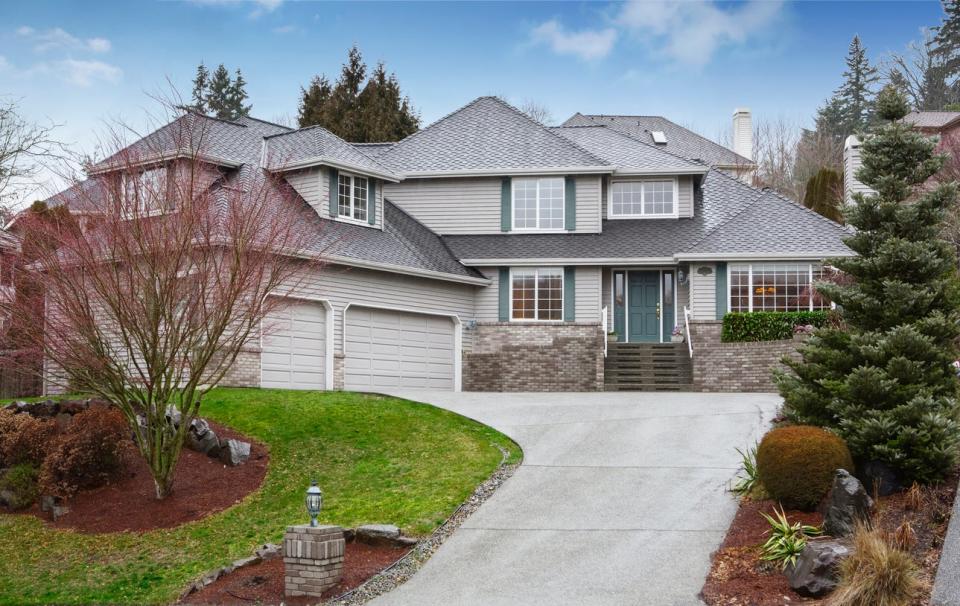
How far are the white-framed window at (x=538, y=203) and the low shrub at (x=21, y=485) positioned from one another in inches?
606

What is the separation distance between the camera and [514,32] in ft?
78.7

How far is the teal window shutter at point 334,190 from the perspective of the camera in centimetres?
2408

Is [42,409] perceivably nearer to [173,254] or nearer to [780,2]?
[173,254]

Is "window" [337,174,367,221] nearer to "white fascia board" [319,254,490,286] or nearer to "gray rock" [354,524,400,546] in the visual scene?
"white fascia board" [319,254,490,286]

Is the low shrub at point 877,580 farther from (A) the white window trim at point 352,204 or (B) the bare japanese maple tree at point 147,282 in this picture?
(A) the white window trim at point 352,204

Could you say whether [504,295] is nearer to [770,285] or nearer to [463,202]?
[463,202]

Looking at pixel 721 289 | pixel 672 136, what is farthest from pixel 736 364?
pixel 672 136

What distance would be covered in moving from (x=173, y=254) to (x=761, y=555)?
835cm

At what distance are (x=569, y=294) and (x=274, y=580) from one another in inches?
634

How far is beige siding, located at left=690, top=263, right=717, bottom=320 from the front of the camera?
24.9m

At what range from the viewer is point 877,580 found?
8.66m

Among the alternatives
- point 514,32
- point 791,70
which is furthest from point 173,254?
point 791,70

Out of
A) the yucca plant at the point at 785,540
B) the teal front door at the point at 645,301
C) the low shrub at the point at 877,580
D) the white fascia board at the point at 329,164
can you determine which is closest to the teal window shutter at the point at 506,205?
the teal front door at the point at 645,301

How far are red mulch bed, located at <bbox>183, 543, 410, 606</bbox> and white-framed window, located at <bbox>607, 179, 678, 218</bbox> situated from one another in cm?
1800
